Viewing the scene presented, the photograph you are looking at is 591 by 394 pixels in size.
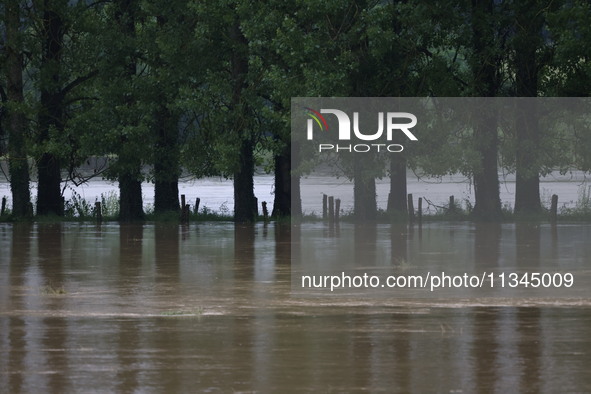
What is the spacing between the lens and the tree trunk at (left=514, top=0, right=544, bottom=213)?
156ft

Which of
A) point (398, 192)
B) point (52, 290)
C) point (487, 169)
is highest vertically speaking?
point (487, 169)

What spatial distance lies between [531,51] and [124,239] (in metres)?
17.3

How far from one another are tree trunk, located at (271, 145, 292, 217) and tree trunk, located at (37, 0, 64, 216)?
8.97 m

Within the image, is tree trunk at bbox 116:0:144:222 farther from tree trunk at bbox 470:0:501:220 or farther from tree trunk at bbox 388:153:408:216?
tree trunk at bbox 470:0:501:220

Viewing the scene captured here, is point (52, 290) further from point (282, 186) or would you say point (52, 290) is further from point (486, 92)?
point (282, 186)

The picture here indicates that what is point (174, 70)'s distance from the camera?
49.5 metres

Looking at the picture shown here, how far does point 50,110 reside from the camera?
5388cm

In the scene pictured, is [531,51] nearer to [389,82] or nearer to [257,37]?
[389,82]

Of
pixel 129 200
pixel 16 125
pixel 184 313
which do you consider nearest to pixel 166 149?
pixel 129 200

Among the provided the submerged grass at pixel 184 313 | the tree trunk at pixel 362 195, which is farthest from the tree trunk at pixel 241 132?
the submerged grass at pixel 184 313

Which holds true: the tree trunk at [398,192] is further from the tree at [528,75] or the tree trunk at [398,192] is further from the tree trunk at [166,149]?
the tree trunk at [166,149]
